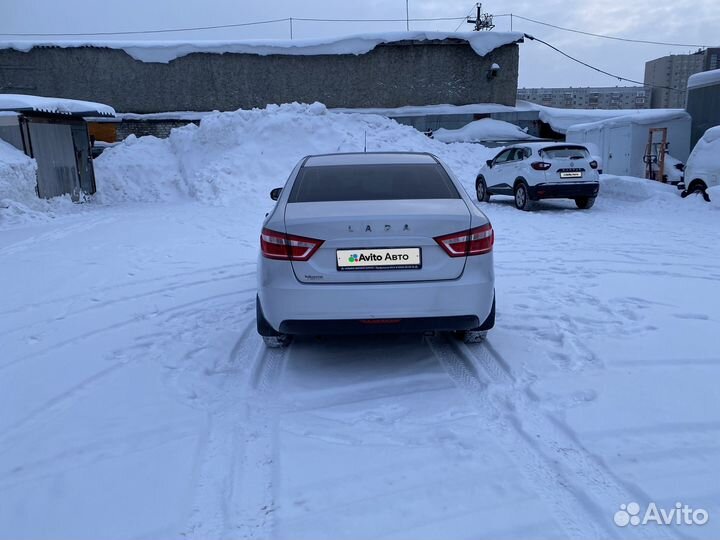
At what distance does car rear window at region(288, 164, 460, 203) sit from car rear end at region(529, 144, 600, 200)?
28.9 feet

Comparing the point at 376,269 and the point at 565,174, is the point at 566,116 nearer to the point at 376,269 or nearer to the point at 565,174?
the point at 565,174

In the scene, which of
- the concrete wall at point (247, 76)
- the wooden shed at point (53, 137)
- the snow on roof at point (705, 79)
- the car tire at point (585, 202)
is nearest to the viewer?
the wooden shed at point (53, 137)

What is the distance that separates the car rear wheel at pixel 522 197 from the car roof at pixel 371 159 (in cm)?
868

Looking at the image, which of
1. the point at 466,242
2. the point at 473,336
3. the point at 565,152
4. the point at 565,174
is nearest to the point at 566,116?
the point at 565,152

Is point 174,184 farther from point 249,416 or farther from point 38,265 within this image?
point 249,416

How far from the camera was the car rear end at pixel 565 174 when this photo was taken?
1241 cm

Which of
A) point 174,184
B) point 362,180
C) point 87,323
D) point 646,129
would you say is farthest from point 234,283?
point 646,129

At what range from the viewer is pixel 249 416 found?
3205 mm

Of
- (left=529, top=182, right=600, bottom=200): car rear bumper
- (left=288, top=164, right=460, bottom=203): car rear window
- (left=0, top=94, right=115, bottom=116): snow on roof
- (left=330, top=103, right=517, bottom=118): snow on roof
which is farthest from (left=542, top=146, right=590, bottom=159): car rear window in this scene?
(left=330, top=103, right=517, bottom=118): snow on roof

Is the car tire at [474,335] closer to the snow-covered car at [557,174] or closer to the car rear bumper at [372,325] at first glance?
the car rear bumper at [372,325]

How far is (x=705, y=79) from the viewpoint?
16031 millimetres

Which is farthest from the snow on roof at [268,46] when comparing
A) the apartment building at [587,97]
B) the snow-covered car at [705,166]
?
the apartment building at [587,97]

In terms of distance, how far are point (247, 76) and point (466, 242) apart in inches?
975

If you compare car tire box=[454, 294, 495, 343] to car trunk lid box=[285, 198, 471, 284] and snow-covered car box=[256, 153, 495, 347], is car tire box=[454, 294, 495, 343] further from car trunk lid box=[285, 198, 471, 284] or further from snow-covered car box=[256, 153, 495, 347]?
car trunk lid box=[285, 198, 471, 284]
